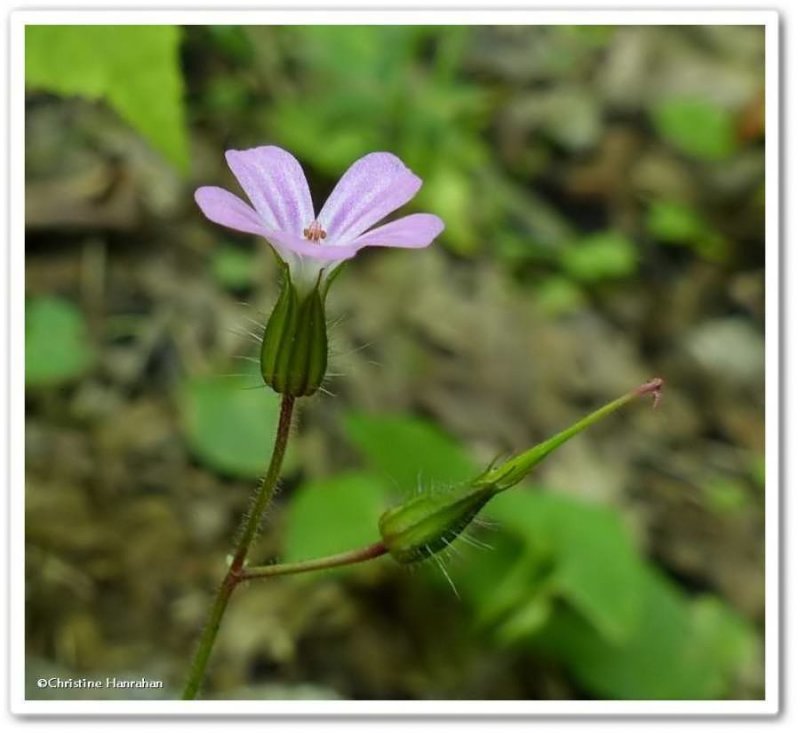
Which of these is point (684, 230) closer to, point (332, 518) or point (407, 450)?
point (407, 450)

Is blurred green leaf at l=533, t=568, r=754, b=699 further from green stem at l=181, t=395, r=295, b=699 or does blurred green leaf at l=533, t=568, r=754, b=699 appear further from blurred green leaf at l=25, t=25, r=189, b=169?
blurred green leaf at l=25, t=25, r=189, b=169

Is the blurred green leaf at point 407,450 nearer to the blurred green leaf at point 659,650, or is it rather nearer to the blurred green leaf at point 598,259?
the blurred green leaf at point 659,650

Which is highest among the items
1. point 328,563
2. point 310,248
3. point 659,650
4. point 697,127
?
point 697,127

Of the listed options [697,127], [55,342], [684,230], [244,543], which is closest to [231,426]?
[55,342]
